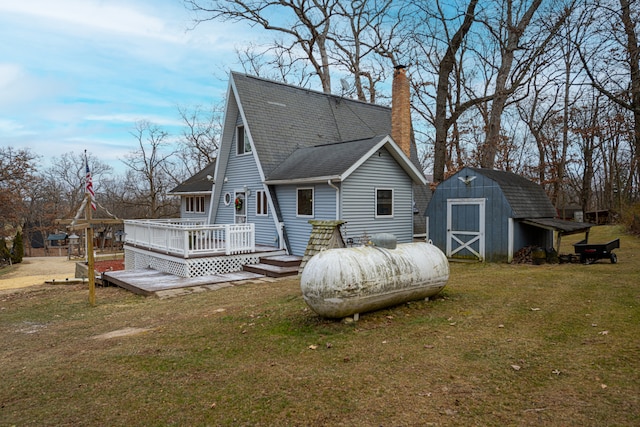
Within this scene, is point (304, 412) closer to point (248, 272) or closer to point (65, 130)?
point (248, 272)

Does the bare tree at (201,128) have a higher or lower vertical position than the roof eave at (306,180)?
higher

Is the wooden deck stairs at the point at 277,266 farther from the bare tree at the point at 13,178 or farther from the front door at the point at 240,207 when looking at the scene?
the bare tree at the point at 13,178

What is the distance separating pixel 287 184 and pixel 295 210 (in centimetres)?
99

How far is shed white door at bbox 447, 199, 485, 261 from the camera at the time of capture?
13.5 m

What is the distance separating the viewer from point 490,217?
13273mm

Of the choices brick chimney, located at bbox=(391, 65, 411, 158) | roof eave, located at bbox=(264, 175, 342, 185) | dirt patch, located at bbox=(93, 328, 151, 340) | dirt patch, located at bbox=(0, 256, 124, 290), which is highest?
brick chimney, located at bbox=(391, 65, 411, 158)

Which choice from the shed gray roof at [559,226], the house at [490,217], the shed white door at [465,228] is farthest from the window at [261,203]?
the shed gray roof at [559,226]

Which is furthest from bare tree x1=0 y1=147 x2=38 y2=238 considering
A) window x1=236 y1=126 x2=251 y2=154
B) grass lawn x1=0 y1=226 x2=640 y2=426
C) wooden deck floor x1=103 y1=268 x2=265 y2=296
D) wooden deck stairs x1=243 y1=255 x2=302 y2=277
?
grass lawn x1=0 y1=226 x2=640 y2=426

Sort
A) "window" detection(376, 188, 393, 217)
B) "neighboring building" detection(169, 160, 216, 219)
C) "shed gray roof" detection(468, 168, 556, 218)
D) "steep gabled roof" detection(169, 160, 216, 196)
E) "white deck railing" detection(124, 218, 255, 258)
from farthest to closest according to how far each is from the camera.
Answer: "neighboring building" detection(169, 160, 216, 219) < "steep gabled roof" detection(169, 160, 216, 196) < "window" detection(376, 188, 393, 217) < "shed gray roof" detection(468, 168, 556, 218) < "white deck railing" detection(124, 218, 255, 258)

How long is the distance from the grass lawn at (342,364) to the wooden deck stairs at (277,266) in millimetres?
3670

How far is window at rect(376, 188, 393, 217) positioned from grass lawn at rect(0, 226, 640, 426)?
20.3 feet

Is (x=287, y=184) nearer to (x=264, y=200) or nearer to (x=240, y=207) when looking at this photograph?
(x=264, y=200)

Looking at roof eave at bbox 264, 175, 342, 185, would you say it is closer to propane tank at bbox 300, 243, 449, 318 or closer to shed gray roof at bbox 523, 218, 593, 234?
propane tank at bbox 300, 243, 449, 318

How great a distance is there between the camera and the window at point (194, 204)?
835 inches
